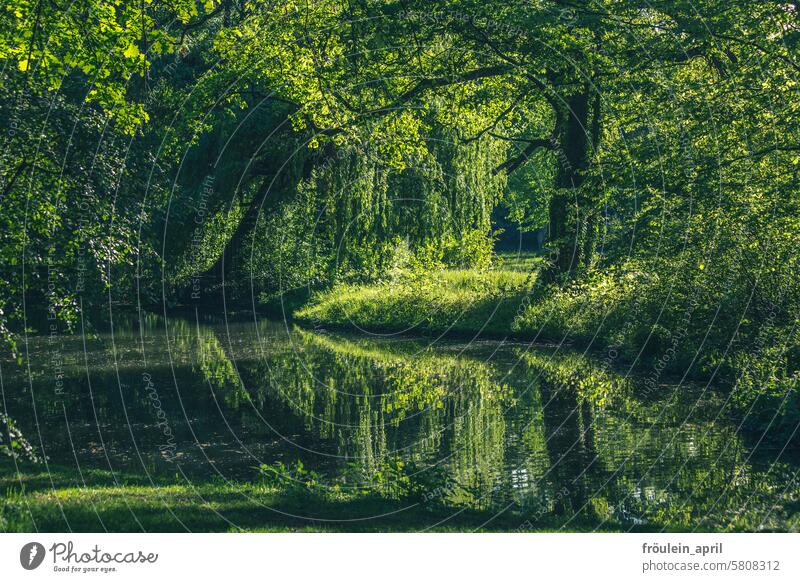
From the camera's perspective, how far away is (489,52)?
22938mm

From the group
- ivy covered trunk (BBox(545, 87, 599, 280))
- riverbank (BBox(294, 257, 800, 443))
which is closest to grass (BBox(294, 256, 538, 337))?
riverbank (BBox(294, 257, 800, 443))

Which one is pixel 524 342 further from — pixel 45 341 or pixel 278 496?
pixel 278 496

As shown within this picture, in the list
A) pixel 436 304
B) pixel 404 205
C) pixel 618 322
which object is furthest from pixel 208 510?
pixel 404 205

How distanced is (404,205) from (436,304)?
16.9 feet

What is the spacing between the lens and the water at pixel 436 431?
1109cm

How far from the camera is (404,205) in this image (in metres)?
35.0

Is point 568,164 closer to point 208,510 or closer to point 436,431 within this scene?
point 436,431

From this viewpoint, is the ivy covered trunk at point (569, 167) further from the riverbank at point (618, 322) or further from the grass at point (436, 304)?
the grass at point (436, 304)

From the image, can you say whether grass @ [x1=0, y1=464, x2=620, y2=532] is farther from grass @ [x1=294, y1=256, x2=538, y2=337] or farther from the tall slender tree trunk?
grass @ [x1=294, y1=256, x2=538, y2=337]

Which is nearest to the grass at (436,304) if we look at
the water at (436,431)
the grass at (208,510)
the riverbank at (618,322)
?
the riverbank at (618,322)

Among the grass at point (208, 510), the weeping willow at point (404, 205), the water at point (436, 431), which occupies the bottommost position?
the water at point (436, 431)

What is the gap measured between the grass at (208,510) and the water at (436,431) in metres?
0.21

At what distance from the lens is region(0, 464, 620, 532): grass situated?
8945 mm
